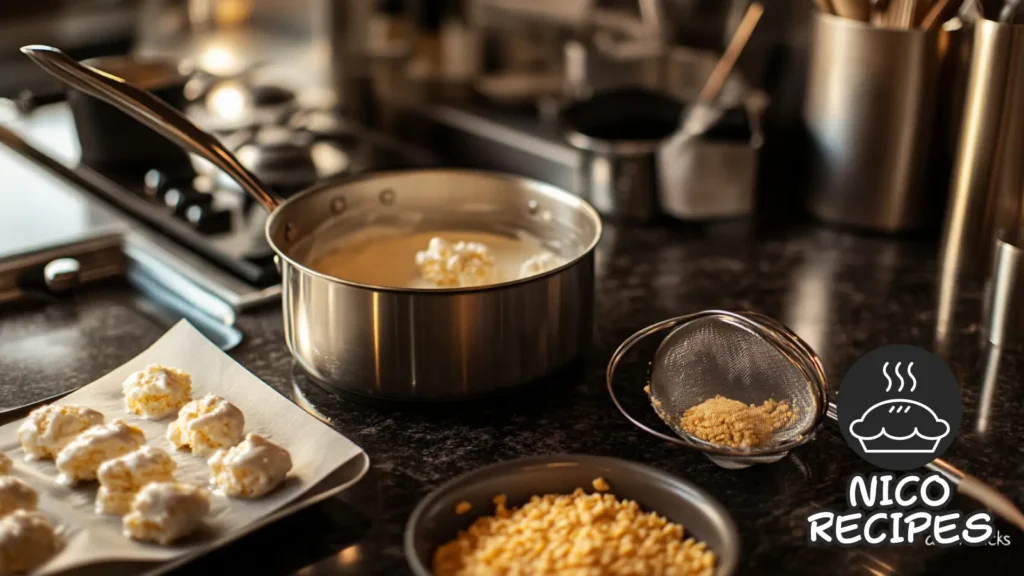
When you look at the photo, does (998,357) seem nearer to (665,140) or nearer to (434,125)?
(665,140)

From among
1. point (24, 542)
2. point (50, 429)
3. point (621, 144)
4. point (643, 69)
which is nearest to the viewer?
point (24, 542)

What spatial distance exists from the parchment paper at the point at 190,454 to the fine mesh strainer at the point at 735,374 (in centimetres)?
23

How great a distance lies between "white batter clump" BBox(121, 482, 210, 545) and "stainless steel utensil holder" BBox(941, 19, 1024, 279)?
770mm

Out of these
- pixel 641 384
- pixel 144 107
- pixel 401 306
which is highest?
pixel 144 107

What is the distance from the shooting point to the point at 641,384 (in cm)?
92

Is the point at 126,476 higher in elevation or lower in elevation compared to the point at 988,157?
lower

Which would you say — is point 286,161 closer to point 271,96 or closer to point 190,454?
point 271,96

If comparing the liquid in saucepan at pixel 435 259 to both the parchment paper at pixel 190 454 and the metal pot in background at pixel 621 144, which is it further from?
the metal pot in background at pixel 621 144

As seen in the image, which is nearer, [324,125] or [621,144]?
[621,144]

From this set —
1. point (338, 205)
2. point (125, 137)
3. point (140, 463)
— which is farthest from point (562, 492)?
point (125, 137)

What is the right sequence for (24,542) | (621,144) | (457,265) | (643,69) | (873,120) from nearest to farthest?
(24,542) < (457,265) < (873,120) < (621,144) < (643,69)

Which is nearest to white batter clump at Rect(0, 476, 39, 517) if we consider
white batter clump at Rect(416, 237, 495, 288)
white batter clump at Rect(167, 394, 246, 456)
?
white batter clump at Rect(167, 394, 246, 456)

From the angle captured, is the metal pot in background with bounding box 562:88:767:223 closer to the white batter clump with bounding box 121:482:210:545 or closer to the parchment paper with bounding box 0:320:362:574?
the parchment paper with bounding box 0:320:362:574

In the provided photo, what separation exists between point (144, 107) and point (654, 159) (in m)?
0.56
